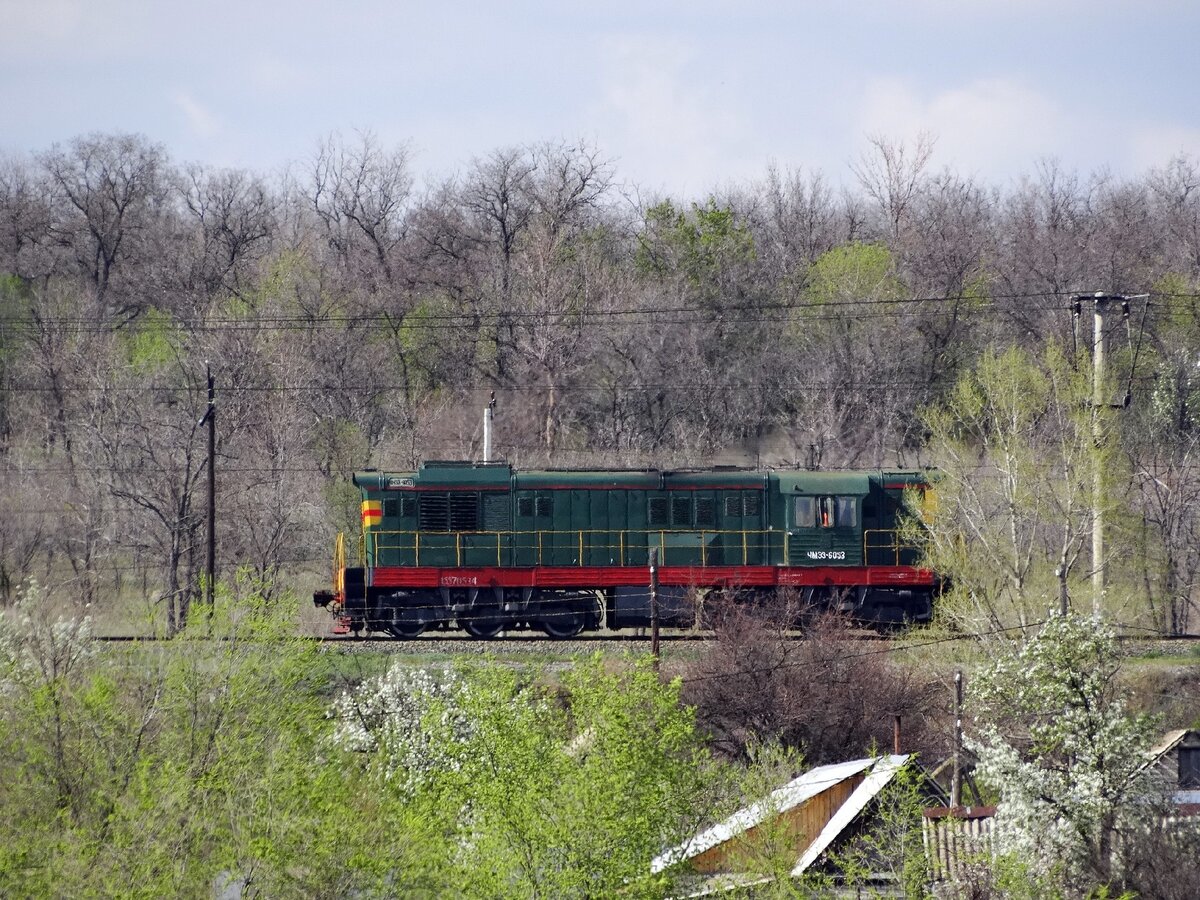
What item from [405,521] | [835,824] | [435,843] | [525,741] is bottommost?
[835,824]

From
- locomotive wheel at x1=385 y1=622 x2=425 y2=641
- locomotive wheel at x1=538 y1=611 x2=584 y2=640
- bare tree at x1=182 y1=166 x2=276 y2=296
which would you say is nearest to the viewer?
locomotive wheel at x1=385 y1=622 x2=425 y2=641

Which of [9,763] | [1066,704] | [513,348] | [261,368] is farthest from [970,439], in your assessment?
[9,763]

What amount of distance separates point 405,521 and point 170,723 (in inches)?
419

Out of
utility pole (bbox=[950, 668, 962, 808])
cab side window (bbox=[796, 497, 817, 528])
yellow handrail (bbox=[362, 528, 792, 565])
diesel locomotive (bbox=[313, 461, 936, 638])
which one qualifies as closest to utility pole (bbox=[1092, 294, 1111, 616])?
diesel locomotive (bbox=[313, 461, 936, 638])

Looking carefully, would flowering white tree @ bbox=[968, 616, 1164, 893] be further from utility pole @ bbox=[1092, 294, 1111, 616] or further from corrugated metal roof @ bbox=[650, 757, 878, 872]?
utility pole @ bbox=[1092, 294, 1111, 616]

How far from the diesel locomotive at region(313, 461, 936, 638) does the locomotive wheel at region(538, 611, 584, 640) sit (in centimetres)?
2

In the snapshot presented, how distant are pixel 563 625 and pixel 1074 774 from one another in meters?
12.8

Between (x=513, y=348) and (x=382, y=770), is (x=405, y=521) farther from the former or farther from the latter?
(x=513, y=348)

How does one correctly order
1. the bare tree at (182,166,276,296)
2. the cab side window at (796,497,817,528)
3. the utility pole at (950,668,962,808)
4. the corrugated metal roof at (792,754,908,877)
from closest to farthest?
the corrugated metal roof at (792,754,908,877)
the utility pole at (950,668,962,808)
the cab side window at (796,497,817,528)
the bare tree at (182,166,276,296)

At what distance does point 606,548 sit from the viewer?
27359 millimetres

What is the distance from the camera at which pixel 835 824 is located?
18.4m

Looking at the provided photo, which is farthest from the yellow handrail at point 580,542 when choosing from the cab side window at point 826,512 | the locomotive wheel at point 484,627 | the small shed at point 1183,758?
the small shed at point 1183,758

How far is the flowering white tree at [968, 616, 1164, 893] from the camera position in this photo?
1659 cm

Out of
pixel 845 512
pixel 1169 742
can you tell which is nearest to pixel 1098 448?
pixel 845 512
